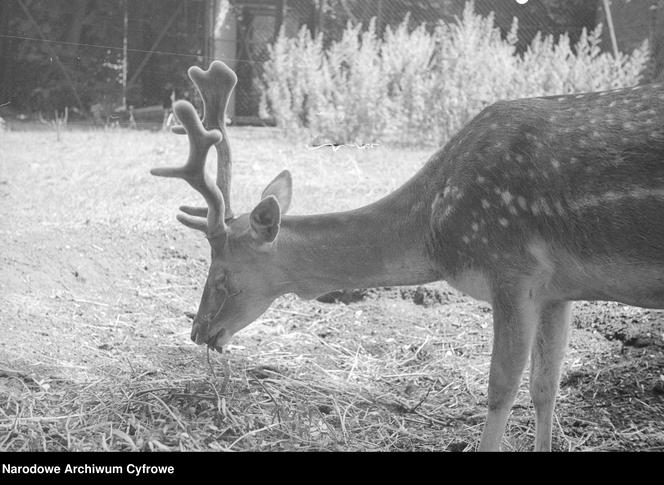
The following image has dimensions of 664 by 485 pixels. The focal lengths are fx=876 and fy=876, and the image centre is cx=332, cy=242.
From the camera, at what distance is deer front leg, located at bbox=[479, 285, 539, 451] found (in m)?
3.32

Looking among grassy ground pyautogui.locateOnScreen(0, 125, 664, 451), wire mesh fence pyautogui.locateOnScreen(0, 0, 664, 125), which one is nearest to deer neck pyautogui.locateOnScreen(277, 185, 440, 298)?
grassy ground pyautogui.locateOnScreen(0, 125, 664, 451)

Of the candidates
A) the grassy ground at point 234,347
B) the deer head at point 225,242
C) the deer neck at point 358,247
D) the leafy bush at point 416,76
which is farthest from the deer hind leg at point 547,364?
the leafy bush at point 416,76

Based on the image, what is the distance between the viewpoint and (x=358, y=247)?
376cm

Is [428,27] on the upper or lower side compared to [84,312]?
upper

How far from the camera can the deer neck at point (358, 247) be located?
3.71 m

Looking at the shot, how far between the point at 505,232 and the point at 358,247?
705 mm

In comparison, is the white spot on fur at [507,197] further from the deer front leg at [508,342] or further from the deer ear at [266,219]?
the deer ear at [266,219]

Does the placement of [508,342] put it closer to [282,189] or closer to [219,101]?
[282,189]

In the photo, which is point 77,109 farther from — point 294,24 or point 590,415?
point 590,415

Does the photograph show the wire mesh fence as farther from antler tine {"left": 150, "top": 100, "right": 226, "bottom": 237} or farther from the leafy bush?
antler tine {"left": 150, "top": 100, "right": 226, "bottom": 237}
